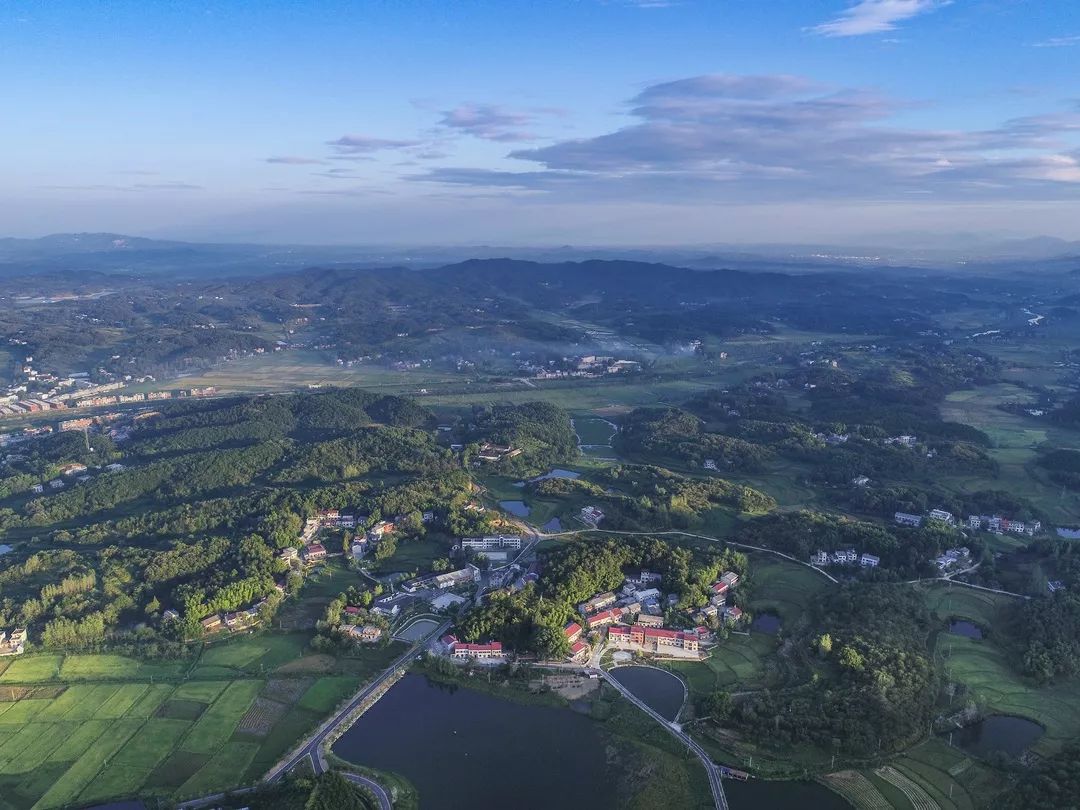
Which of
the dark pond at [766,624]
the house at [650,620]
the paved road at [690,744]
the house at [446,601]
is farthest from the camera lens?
the house at [446,601]

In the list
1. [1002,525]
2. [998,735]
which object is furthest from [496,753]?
[1002,525]

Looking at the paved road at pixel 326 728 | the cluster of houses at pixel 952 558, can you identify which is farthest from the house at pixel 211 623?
the cluster of houses at pixel 952 558

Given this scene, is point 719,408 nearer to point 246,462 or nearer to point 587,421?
point 587,421

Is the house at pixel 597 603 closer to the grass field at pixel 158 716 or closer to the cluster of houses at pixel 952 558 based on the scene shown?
the grass field at pixel 158 716

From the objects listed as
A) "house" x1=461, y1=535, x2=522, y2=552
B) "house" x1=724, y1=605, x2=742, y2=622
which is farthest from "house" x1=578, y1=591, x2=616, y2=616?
"house" x1=461, y1=535, x2=522, y2=552

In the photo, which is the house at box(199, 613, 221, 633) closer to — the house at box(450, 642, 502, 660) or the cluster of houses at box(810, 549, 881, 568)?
the house at box(450, 642, 502, 660)

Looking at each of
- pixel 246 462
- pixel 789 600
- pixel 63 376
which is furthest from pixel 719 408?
pixel 63 376
